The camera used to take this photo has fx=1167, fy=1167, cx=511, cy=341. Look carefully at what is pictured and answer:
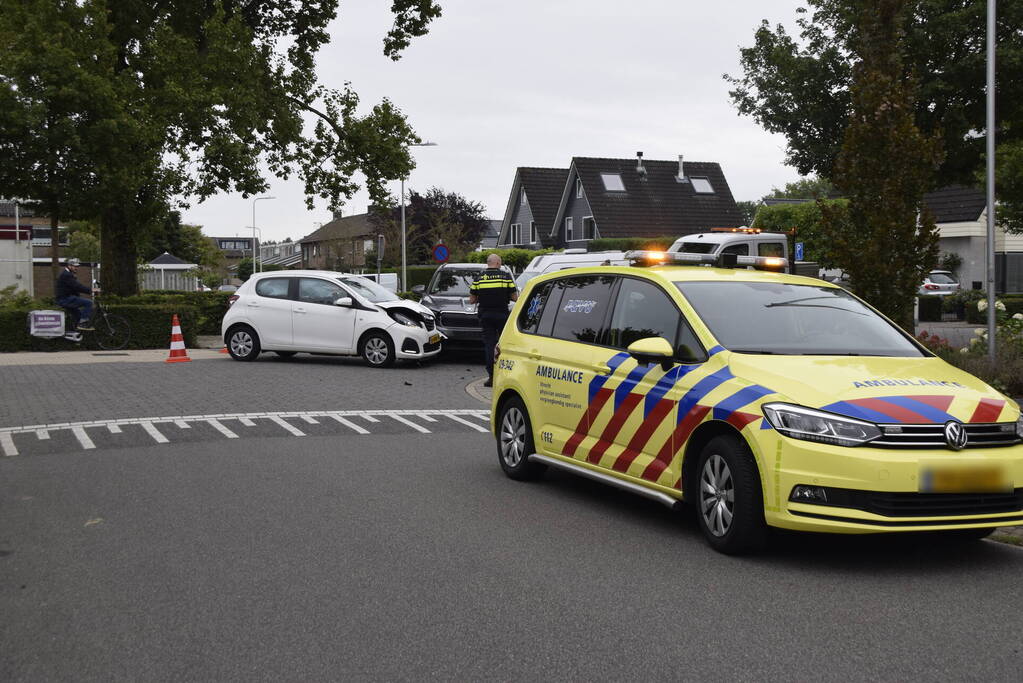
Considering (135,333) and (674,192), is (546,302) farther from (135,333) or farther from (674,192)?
(674,192)

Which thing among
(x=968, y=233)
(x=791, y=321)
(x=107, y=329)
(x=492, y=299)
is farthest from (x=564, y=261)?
(x=968, y=233)

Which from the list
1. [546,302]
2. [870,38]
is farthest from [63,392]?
[870,38]

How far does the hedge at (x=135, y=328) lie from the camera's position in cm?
2319

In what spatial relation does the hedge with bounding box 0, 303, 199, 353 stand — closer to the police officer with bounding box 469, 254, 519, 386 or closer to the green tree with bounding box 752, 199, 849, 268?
the police officer with bounding box 469, 254, 519, 386

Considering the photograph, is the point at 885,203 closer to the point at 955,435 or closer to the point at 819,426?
the point at 955,435

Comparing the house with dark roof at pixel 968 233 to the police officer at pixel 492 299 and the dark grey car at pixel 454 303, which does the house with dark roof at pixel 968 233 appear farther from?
the police officer at pixel 492 299

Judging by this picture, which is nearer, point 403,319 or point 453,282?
point 403,319

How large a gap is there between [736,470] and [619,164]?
2134 inches

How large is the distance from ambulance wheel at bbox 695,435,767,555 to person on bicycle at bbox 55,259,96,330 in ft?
61.9

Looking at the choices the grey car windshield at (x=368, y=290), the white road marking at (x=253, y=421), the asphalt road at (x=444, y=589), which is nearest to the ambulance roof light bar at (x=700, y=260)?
the asphalt road at (x=444, y=589)

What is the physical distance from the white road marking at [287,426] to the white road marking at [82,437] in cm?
191

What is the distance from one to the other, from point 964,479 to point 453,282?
16.5 metres

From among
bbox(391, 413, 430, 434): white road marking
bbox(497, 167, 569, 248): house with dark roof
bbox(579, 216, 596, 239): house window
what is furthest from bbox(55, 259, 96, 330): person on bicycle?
bbox(497, 167, 569, 248): house with dark roof

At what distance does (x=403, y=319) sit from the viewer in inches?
769
